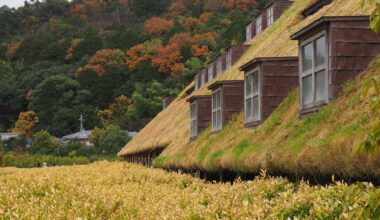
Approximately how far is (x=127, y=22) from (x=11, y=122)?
156ft

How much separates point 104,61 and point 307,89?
4147 inches

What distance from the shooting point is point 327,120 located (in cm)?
991

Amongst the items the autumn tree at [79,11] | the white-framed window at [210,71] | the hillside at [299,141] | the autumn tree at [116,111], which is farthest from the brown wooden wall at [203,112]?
the autumn tree at [79,11]

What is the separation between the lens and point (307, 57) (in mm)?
11414

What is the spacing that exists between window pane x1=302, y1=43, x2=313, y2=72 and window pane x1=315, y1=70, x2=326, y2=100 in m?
0.36

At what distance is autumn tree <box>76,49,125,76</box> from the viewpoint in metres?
113

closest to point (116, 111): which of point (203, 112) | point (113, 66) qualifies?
point (113, 66)

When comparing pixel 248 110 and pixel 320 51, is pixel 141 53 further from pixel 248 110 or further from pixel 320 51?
pixel 320 51

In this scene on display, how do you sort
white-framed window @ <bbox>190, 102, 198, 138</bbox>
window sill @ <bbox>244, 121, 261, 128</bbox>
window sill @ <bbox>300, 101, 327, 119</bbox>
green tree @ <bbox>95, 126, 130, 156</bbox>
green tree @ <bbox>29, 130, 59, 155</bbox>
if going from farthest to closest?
green tree @ <bbox>29, 130, 59, 155</bbox>, green tree @ <bbox>95, 126, 130, 156</bbox>, white-framed window @ <bbox>190, 102, 198, 138</bbox>, window sill @ <bbox>244, 121, 261, 128</bbox>, window sill @ <bbox>300, 101, 327, 119</bbox>

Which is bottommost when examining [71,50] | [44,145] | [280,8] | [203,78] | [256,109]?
[44,145]

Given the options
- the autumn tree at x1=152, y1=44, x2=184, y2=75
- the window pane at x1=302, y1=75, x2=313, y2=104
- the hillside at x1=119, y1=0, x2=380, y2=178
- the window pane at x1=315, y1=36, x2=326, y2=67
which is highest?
the autumn tree at x1=152, y1=44, x2=184, y2=75

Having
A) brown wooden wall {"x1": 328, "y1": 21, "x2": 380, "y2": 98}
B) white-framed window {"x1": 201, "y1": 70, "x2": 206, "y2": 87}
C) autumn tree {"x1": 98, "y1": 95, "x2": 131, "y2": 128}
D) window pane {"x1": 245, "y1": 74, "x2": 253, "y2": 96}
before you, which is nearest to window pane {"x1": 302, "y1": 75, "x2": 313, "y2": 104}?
brown wooden wall {"x1": 328, "y1": 21, "x2": 380, "y2": 98}

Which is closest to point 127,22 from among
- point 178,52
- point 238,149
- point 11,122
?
point 11,122

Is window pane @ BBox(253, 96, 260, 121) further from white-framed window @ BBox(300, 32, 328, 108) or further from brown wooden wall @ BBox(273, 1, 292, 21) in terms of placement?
brown wooden wall @ BBox(273, 1, 292, 21)
